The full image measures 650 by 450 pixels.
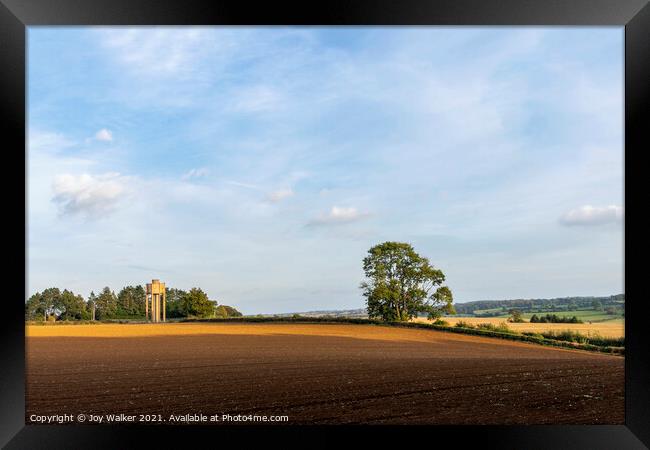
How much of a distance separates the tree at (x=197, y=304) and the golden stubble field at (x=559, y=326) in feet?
8.63

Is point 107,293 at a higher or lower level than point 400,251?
lower

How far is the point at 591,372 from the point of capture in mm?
4617

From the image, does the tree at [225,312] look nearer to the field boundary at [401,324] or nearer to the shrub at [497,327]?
the field boundary at [401,324]

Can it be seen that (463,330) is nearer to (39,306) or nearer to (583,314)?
(583,314)

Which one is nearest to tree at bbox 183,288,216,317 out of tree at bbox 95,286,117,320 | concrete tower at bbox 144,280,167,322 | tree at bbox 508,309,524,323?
concrete tower at bbox 144,280,167,322

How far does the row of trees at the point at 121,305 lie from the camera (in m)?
5.04

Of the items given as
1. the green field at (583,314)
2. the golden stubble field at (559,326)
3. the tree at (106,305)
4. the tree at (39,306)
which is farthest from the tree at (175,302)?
the green field at (583,314)

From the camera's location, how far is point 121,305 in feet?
18.7

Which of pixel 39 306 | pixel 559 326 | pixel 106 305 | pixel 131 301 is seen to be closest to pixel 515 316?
pixel 559 326

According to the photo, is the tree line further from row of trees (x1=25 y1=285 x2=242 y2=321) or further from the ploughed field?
row of trees (x1=25 y1=285 x2=242 y2=321)

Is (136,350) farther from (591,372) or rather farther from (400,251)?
(591,372)

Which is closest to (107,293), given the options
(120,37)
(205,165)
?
(205,165)

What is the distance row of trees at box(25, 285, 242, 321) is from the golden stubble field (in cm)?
272

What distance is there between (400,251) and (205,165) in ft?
8.02
